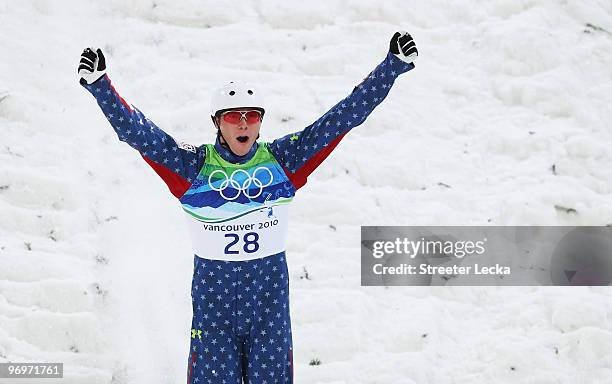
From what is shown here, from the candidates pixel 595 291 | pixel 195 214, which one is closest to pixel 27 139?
pixel 195 214

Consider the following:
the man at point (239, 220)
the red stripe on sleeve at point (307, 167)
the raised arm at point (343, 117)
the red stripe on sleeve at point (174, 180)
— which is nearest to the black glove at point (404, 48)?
the raised arm at point (343, 117)

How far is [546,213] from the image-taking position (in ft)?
20.4

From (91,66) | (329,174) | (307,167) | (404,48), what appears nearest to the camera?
(91,66)

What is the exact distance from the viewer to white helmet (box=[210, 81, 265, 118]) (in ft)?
Answer: 12.2

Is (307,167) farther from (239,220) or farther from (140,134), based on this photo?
(140,134)

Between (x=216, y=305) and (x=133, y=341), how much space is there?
1.60m

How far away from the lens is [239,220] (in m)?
3.75

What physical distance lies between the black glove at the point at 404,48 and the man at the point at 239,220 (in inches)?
6.2

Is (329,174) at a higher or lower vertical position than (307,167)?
higher

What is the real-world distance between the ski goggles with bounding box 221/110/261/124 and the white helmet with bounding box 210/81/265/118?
3 cm

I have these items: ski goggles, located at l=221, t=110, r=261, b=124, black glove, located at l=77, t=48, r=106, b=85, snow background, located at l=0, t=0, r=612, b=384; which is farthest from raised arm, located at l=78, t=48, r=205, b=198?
snow background, located at l=0, t=0, r=612, b=384

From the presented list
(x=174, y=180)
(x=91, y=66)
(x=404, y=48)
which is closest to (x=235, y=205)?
(x=174, y=180)

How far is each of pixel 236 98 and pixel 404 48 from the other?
0.81 meters

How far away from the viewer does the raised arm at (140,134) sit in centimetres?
334
